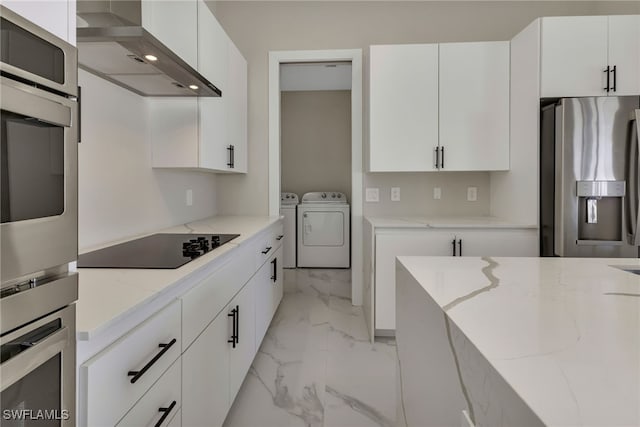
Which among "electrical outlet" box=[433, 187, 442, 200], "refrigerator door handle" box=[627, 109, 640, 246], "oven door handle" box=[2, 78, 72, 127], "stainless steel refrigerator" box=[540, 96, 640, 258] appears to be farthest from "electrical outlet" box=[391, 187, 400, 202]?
"oven door handle" box=[2, 78, 72, 127]

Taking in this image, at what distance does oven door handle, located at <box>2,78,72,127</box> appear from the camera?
0.50 m

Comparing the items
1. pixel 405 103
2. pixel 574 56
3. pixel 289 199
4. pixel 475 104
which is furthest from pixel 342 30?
pixel 289 199

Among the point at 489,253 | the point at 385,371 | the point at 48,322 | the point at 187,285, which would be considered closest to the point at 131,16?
the point at 187,285

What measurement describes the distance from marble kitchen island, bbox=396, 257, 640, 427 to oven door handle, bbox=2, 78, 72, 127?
729 mm

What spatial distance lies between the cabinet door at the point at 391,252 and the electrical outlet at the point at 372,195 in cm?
73

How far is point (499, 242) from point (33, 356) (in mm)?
2647

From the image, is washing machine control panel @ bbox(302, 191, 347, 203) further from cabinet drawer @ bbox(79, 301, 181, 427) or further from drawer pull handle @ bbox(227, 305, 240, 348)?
cabinet drawer @ bbox(79, 301, 181, 427)

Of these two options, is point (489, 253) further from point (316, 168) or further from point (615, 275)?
point (316, 168)

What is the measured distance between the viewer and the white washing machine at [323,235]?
216 inches

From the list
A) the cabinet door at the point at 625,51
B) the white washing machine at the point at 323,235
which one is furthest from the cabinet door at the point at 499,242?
the white washing machine at the point at 323,235

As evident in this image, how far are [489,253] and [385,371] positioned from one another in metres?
1.05

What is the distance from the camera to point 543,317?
76cm

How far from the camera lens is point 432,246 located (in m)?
2.70

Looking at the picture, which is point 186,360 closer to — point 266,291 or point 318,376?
point 318,376
